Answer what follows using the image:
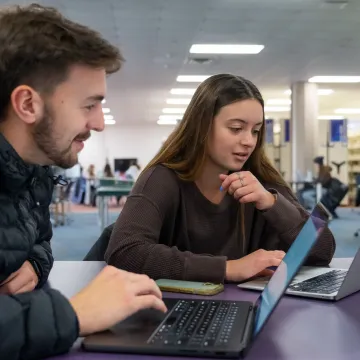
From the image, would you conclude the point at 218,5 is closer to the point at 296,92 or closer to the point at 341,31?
the point at 341,31

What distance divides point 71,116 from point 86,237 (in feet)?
19.2

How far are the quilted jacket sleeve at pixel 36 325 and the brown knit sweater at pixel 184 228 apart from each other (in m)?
0.44

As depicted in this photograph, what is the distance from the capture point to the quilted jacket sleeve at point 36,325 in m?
0.65

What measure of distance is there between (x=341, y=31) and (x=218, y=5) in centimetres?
186

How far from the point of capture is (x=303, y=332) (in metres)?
0.77

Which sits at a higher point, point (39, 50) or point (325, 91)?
point (325, 91)

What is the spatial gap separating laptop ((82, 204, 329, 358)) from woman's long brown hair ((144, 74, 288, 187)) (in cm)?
61

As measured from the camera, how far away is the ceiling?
5.39 meters

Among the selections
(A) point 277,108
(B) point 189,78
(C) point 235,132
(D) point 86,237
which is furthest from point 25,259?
(A) point 277,108

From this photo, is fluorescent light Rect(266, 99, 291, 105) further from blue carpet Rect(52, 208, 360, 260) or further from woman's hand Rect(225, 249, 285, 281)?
woman's hand Rect(225, 249, 285, 281)

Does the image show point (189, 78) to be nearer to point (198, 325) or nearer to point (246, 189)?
A: point (246, 189)

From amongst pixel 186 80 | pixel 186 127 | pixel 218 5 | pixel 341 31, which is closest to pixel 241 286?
pixel 186 127

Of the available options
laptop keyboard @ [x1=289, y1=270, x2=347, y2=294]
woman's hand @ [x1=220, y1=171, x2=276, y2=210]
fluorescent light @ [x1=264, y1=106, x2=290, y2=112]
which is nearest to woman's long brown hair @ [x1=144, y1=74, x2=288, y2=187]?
woman's hand @ [x1=220, y1=171, x2=276, y2=210]

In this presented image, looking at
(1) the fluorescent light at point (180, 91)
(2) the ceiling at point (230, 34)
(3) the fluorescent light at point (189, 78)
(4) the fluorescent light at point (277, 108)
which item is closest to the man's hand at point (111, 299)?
(2) the ceiling at point (230, 34)
